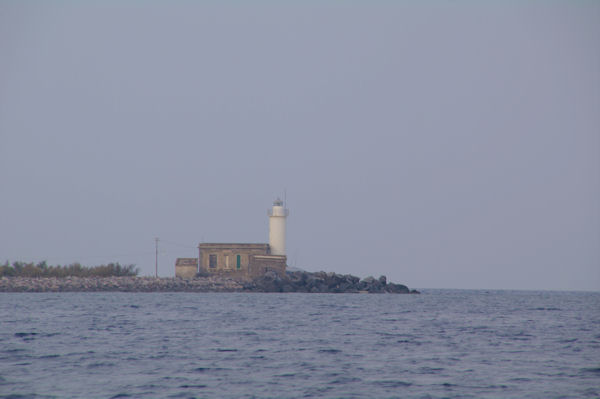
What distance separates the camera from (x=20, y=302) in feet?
123

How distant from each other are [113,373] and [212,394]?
308 centimetres

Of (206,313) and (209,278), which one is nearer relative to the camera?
(206,313)

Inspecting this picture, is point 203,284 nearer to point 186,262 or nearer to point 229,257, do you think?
point 229,257

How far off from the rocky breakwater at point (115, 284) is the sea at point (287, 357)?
73.9ft

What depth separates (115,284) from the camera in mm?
53250

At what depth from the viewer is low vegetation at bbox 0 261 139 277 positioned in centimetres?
5538

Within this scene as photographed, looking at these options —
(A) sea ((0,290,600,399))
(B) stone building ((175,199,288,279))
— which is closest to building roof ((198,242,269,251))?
(B) stone building ((175,199,288,279))

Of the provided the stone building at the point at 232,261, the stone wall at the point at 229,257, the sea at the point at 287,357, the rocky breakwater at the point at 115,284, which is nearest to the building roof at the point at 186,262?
the stone building at the point at 232,261

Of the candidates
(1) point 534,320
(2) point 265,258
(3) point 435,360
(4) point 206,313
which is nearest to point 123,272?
(2) point 265,258

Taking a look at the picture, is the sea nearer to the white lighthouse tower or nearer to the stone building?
the stone building

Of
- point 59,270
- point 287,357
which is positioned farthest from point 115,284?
point 287,357

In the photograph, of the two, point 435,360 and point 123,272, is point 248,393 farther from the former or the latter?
point 123,272

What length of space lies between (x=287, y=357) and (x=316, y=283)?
39709 millimetres

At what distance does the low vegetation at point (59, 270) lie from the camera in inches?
2180
